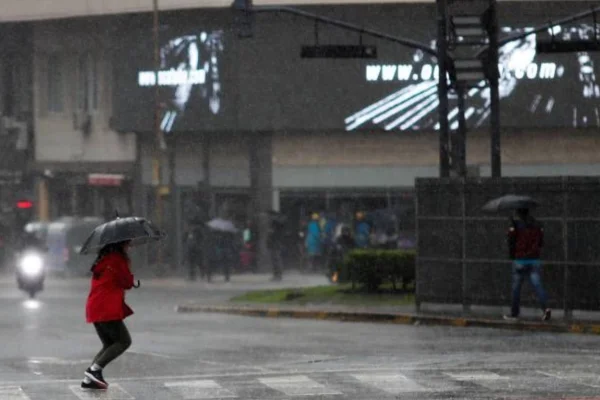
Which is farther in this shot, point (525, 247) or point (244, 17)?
point (244, 17)

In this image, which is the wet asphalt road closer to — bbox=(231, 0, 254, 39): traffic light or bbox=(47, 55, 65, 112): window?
bbox=(231, 0, 254, 39): traffic light

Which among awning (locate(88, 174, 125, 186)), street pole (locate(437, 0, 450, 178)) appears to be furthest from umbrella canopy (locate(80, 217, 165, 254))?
awning (locate(88, 174, 125, 186))

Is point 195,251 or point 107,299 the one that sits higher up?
point 107,299

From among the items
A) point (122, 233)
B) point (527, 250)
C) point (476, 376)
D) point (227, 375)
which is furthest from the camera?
point (527, 250)

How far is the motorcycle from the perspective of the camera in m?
34.3

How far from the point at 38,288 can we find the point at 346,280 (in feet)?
23.6

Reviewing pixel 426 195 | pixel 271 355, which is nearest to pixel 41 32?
pixel 426 195

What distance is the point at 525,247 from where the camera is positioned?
24000 millimetres

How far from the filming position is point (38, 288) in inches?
1363

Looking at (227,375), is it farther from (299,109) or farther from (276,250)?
(299,109)

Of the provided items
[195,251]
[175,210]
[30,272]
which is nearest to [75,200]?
[175,210]

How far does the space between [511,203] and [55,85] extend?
32292mm

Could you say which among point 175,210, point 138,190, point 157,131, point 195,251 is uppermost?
point 157,131

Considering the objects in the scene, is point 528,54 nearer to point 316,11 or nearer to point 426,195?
point 316,11
